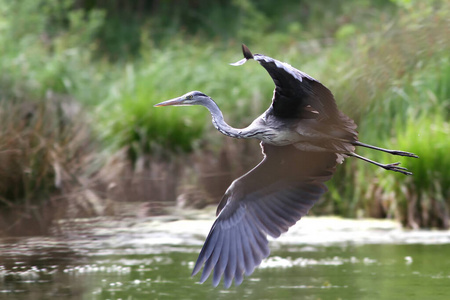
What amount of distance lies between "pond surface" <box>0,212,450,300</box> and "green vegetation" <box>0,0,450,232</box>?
66cm

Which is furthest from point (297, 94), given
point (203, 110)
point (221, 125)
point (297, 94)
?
point (203, 110)

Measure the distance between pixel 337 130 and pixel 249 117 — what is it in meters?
5.88

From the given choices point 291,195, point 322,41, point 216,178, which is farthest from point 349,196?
point 322,41

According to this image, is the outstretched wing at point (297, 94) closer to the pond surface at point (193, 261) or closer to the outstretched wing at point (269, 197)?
the outstretched wing at point (269, 197)

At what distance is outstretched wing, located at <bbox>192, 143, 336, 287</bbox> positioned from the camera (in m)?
6.44

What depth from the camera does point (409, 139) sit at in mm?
9430

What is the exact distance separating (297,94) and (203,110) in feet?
21.4

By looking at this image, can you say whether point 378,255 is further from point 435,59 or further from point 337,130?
point 435,59

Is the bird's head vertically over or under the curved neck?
Result: over

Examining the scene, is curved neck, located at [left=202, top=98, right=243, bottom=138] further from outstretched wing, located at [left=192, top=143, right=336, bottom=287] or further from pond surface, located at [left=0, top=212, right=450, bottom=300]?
pond surface, located at [left=0, top=212, right=450, bottom=300]

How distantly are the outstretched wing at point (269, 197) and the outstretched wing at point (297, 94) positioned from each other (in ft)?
1.33

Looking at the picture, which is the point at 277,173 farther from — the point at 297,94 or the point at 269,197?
the point at 297,94

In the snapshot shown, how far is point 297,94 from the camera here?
5969 millimetres

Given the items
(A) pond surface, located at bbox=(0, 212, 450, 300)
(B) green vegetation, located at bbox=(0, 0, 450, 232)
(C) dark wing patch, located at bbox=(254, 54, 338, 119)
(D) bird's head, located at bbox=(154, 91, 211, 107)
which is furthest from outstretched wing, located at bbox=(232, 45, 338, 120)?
(B) green vegetation, located at bbox=(0, 0, 450, 232)
